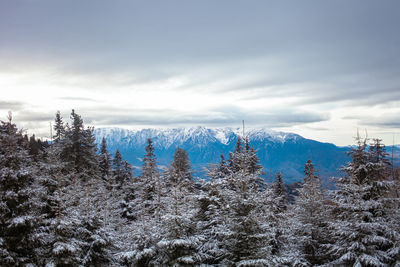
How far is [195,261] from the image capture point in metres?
14.9

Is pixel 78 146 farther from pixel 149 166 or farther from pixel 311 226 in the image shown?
pixel 311 226

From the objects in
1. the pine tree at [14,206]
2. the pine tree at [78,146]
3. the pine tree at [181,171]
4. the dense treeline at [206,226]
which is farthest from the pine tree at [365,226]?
the pine tree at [78,146]

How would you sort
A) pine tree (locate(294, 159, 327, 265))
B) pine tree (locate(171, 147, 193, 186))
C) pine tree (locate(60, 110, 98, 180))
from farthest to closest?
1. pine tree (locate(60, 110, 98, 180))
2. pine tree (locate(171, 147, 193, 186))
3. pine tree (locate(294, 159, 327, 265))

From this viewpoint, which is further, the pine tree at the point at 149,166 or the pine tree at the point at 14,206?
the pine tree at the point at 149,166

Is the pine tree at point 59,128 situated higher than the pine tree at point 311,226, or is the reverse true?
the pine tree at point 59,128

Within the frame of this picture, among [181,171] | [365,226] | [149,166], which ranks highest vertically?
[149,166]

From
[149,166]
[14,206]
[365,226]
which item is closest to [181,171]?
[149,166]

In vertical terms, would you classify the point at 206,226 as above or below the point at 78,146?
below

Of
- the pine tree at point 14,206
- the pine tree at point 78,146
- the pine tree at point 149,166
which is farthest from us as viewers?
the pine tree at point 78,146

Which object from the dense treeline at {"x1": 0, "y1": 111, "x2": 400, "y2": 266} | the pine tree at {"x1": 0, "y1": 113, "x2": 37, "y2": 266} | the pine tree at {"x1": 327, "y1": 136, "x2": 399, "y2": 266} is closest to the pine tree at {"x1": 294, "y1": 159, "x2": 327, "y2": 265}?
the dense treeline at {"x1": 0, "y1": 111, "x2": 400, "y2": 266}

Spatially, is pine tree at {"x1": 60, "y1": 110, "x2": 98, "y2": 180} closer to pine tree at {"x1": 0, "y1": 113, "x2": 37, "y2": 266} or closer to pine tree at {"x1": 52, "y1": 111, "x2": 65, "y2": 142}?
pine tree at {"x1": 52, "y1": 111, "x2": 65, "y2": 142}

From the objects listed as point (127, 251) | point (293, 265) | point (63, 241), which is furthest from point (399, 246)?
point (63, 241)

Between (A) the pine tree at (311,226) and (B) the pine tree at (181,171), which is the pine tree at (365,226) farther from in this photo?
(B) the pine tree at (181,171)

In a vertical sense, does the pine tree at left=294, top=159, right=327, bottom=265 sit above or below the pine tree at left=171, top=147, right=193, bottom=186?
below
